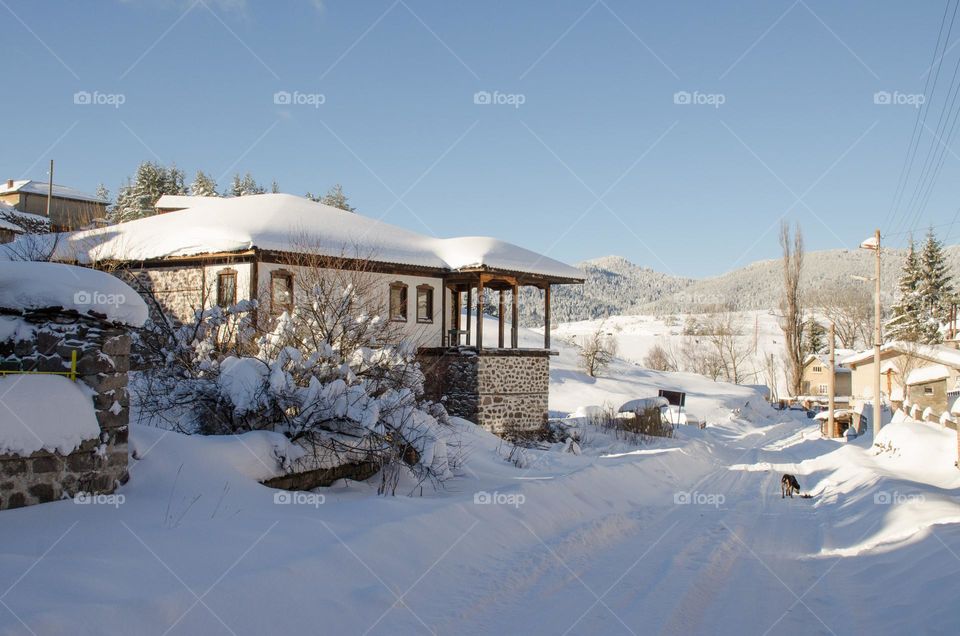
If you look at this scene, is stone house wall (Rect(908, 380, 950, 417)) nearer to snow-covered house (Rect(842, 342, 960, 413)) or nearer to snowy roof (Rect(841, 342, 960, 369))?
snow-covered house (Rect(842, 342, 960, 413))

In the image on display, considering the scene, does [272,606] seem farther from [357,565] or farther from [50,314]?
[50,314]

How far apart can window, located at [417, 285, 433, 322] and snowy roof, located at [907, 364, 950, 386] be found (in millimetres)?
26182

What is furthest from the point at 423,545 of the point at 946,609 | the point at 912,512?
the point at 912,512

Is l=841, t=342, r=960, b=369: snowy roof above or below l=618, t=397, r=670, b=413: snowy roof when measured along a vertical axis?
above

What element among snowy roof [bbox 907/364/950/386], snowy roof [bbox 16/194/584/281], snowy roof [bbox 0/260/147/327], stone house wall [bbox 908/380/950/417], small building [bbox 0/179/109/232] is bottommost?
stone house wall [bbox 908/380/950/417]

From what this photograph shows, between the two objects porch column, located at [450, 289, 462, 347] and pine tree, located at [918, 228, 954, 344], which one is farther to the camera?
pine tree, located at [918, 228, 954, 344]

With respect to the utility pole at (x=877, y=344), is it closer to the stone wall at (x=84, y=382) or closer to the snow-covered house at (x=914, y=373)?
the snow-covered house at (x=914, y=373)

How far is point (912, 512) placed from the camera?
11789mm

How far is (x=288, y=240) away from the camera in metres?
21.1

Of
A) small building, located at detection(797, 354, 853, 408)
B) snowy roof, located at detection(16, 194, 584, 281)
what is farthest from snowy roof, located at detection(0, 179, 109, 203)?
small building, located at detection(797, 354, 853, 408)

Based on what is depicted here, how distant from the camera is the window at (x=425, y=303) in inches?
1020

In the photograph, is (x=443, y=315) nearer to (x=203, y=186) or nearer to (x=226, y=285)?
(x=226, y=285)

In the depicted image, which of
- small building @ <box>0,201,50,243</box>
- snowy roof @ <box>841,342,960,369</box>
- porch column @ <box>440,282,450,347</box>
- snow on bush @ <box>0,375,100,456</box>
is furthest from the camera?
small building @ <box>0,201,50,243</box>

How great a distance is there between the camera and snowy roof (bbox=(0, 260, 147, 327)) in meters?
6.97
